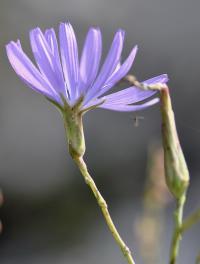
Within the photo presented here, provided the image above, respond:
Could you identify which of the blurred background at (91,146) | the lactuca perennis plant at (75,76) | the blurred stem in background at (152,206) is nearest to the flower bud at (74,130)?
the lactuca perennis plant at (75,76)

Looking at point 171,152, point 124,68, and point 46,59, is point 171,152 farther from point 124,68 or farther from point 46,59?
point 46,59

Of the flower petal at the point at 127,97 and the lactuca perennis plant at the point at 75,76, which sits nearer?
the lactuca perennis plant at the point at 75,76

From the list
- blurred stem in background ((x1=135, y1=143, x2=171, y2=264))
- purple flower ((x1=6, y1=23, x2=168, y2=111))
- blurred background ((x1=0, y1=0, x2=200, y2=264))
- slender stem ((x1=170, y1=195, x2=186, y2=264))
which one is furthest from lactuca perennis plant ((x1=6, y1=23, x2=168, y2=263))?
blurred background ((x1=0, y1=0, x2=200, y2=264))

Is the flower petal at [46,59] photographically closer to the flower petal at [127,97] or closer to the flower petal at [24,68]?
the flower petal at [24,68]

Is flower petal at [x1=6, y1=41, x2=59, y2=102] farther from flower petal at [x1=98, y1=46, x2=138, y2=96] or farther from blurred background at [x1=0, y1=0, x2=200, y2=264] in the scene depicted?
blurred background at [x1=0, y1=0, x2=200, y2=264]

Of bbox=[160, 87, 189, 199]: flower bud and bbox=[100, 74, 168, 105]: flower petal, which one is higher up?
bbox=[100, 74, 168, 105]: flower petal

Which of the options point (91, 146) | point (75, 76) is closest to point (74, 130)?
point (75, 76)
